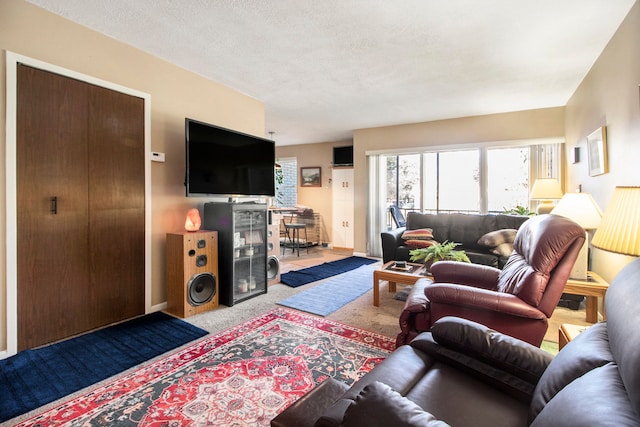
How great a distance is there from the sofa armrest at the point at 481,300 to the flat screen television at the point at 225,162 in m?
2.45

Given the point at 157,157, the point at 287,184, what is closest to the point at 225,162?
the point at 157,157

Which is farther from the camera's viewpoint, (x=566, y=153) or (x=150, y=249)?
(x=566, y=153)

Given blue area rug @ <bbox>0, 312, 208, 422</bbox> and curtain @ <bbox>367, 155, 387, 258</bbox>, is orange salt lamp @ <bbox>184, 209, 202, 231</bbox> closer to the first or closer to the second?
blue area rug @ <bbox>0, 312, 208, 422</bbox>

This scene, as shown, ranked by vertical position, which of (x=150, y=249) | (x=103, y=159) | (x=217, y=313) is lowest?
(x=217, y=313)

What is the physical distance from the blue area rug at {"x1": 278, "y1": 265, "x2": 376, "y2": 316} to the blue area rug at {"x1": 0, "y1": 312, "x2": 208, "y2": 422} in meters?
1.04

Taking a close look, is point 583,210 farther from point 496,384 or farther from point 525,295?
point 496,384

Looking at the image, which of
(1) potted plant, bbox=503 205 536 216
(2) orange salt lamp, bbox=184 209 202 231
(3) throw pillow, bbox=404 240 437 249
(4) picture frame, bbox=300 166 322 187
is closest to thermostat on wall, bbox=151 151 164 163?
(2) orange salt lamp, bbox=184 209 202 231

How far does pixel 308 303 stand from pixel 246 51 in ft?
8.57

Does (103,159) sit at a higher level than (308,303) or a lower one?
higher

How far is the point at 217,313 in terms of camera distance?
3.10 m

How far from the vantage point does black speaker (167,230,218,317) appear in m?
2.97

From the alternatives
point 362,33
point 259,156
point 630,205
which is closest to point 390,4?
point 362,33

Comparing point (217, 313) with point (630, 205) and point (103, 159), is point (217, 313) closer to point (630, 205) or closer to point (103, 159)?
point (103, 159)

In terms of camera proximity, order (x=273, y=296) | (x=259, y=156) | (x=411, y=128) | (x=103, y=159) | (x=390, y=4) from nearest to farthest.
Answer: (x=390, y=4) < (x=103, y=159) < (x=273, y=296) < (x=259, y=156) < (x=411, y=128)
